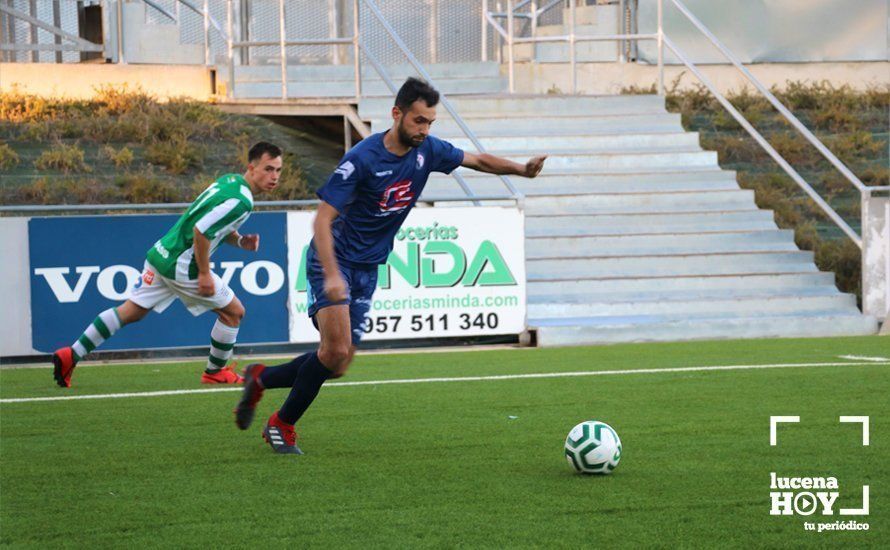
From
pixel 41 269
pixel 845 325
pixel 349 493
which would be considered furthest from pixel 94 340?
pixel 845 325

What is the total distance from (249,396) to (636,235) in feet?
32.3

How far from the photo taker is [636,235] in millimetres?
17516

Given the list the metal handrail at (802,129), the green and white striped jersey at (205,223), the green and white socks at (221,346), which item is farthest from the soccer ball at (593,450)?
the metal handrail at (802,129)

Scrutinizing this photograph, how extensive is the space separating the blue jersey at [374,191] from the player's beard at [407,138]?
11 cm

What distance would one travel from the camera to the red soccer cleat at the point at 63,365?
37.7ft

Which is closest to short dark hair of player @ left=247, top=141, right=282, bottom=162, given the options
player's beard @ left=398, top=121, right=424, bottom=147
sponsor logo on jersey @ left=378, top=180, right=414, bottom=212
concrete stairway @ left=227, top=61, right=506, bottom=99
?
sponsor logo on jersey @ left=378, top=180, right=414, bottom=212

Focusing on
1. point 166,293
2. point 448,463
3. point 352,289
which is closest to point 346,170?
point 352,289

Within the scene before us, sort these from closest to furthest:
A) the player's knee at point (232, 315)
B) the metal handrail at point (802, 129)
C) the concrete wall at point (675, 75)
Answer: the player's knee at point (232, 315) < the metal handrail at point (802, 129) < the concrete wall at point (675, 75)

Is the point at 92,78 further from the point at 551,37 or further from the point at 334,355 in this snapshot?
the point at 334,355

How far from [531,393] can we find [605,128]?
10032 millimetres

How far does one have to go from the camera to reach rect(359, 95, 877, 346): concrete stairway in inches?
615

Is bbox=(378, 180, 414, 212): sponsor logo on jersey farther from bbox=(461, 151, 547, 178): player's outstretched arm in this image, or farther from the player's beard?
bbox=(461, 151, 547, 178): player's outstretched arm

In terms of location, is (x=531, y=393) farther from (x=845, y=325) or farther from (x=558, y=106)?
(x=558, y=106)

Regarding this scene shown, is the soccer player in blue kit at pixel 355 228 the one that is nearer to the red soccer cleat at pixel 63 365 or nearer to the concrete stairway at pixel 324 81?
the red soccer cleat at pixel 63 365
